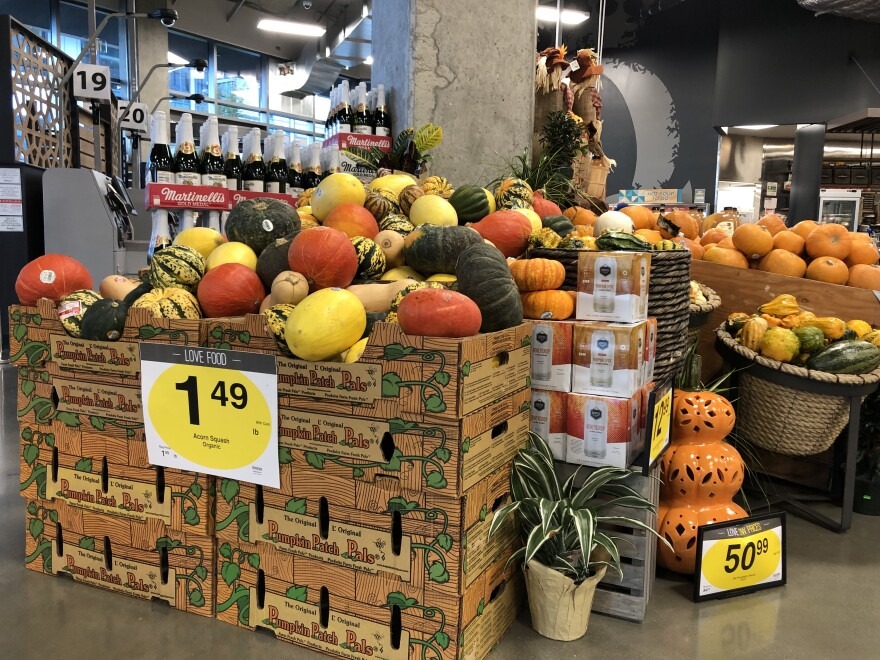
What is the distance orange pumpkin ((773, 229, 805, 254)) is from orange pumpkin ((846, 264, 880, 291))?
296 mm

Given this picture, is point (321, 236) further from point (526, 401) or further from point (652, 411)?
point (652, 411)

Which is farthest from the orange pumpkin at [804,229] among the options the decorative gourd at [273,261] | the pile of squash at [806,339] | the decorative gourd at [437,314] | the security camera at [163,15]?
the security camera at [163,15]

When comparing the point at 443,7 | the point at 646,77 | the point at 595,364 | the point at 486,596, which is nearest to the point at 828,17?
the point at 646,77

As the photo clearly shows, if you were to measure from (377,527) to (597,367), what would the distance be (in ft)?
2.73

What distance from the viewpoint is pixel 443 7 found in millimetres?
3633

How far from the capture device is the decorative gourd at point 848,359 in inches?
109

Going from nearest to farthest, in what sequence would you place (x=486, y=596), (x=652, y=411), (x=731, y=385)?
1. (x=486, y=596)
2. (x=652, y=411)
3. (x=731, y=385)

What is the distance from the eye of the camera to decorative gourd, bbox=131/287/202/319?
80.9 inches

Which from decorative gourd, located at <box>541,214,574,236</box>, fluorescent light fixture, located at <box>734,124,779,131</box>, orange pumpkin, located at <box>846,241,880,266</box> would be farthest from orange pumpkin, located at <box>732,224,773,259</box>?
fluorescent light fixture, located at <box>734,124,779,131</box>

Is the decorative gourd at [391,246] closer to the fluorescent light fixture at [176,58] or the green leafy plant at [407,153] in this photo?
the green leafy plant at [407,153]

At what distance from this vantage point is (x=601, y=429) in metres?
2.07

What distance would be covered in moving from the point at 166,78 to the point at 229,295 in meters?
12.6

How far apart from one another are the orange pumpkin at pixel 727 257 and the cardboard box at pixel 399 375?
Answer: 2.14 metres

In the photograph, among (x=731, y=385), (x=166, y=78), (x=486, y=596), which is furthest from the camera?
(x=166, y=78)
